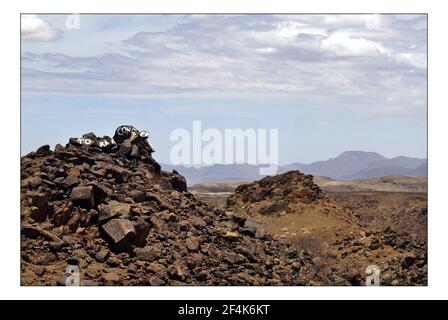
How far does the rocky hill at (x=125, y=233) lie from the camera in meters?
19.4

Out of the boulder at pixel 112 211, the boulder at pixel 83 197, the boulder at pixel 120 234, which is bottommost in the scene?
the boulder at pixel 120 234

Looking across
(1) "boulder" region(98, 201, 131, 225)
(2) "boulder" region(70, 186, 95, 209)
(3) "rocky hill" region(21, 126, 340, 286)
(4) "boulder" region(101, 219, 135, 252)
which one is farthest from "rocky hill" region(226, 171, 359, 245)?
(2) "boulder" region(70, 186, 95, 209)

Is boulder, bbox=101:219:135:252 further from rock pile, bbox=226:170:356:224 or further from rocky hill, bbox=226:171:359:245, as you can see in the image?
rock pile, bbox=226:170:356:224

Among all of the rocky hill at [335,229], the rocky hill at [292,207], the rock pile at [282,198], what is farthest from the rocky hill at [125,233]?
the rock pile at [282,198]

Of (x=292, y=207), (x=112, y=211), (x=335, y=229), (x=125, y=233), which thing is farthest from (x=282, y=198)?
(x=125, y=233)

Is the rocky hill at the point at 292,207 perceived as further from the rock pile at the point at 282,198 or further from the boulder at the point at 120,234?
the boulder at the point at 120,234

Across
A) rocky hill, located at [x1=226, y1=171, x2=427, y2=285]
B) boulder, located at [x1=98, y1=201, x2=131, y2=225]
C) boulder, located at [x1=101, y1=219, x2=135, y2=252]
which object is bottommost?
rocky hill, located at [x1=226, y1=171, x2=427, y2=285]

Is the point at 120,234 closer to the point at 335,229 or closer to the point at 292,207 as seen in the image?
the point at 335,229

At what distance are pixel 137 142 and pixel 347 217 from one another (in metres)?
12.7

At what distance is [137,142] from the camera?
26594 mm

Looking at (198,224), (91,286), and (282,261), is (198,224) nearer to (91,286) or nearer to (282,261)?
(282,261)

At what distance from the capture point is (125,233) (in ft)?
65.7

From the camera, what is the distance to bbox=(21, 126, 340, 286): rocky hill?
19391 millimetres

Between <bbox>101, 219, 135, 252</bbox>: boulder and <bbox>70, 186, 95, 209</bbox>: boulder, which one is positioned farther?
<bbox>70, 186, 95, 209</bbox>: boulder
